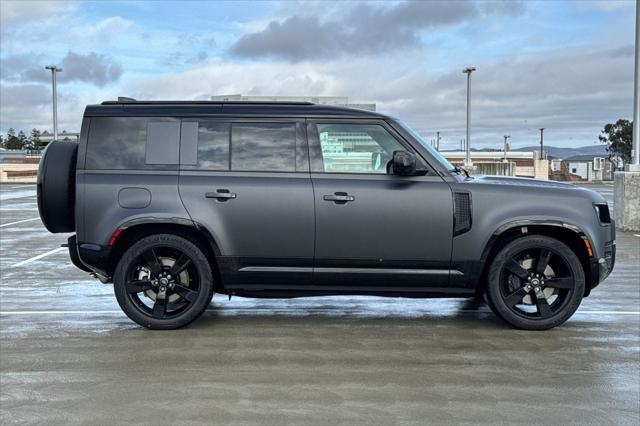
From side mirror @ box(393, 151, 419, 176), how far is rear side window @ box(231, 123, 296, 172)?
91 cm

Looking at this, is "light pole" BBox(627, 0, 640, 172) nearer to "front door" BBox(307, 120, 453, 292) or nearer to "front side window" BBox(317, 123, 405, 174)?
"front door" BBox(307, 120, 453, 292)

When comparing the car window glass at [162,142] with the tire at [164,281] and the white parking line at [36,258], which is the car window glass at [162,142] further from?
the white parking line at [36,258]

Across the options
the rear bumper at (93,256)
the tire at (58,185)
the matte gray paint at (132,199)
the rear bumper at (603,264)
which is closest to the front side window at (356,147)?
the matte gray paint at (132,199)

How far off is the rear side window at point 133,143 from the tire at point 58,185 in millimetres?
237

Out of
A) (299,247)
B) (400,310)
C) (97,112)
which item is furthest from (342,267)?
(97,112)

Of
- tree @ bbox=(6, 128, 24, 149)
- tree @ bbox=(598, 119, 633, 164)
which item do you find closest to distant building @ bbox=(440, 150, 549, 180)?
tree @ bbox=(598, 119, 633, 164)

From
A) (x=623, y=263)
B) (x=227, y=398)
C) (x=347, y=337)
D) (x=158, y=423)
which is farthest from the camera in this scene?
(x=623, y=263)

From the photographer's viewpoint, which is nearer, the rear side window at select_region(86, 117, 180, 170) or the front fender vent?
the front fender vent

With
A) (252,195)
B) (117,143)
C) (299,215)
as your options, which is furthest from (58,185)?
(299,215)

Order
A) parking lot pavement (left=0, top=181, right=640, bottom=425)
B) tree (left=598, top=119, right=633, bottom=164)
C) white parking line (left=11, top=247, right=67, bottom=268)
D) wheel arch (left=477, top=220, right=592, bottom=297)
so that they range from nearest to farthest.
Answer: parking lot pavement (left=0, top=181, right=640, bottom=425) < wheel arch (left=477, top=220, right=592, bottom=297) < white parking line (left=11, top=247, right=67, bottom=268) < tree (left=598, top=119, right=633, bottom=164)

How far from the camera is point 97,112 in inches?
239

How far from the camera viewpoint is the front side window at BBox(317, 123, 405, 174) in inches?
236

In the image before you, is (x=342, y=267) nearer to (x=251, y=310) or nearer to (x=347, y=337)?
(x=347, y=337)

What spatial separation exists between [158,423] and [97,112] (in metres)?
3.21
